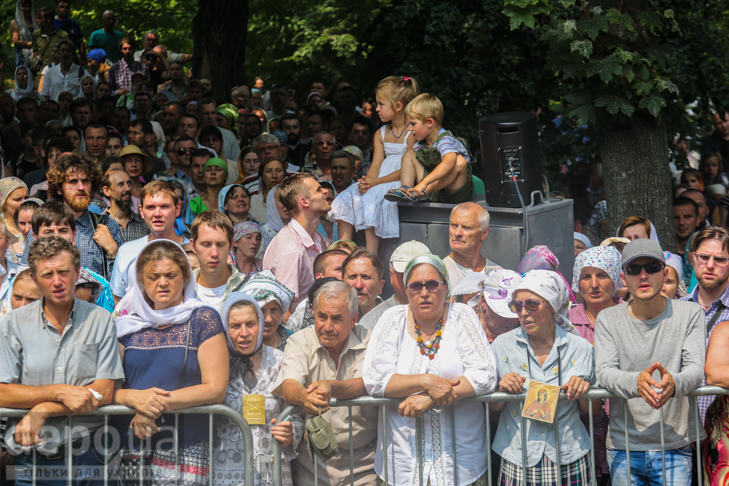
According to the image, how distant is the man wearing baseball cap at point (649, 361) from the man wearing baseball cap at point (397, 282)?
1.31 metres

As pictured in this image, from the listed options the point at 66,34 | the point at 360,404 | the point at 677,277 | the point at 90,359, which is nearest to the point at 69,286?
the point at 90,359

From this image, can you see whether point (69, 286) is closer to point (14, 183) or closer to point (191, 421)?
point (191, 421)

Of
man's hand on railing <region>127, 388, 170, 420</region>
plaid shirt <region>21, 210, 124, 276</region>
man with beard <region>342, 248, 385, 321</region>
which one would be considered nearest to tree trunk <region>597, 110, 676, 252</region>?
man with beard <region>342, 248, 385, 321</region>

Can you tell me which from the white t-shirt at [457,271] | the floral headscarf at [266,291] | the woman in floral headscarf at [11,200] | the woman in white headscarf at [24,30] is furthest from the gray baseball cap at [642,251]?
the woman in white headscarf at [24,30]

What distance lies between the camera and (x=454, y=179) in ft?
20.5

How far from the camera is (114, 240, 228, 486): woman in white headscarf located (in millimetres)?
3898

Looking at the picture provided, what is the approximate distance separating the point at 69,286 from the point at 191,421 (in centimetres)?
89

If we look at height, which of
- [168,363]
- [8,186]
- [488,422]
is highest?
[8,186]

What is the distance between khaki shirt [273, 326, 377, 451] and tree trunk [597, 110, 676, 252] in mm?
3958

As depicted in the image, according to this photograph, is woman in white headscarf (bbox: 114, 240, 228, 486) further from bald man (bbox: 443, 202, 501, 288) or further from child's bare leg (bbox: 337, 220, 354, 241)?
child's bare leg (bbox: 337, 220, 354, 241)

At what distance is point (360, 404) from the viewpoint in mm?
4027

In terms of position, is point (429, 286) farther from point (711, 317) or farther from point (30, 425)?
point (30, 425)

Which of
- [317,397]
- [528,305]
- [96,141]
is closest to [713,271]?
[528,305]

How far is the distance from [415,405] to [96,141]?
18.9 feet
